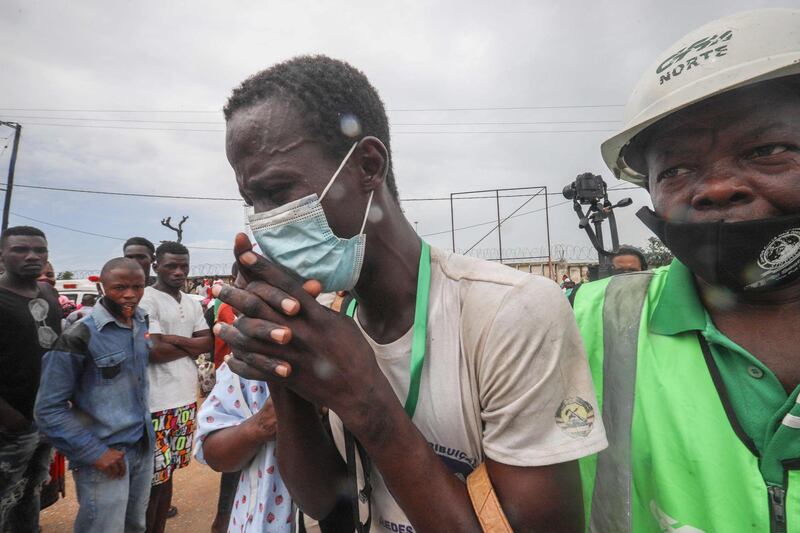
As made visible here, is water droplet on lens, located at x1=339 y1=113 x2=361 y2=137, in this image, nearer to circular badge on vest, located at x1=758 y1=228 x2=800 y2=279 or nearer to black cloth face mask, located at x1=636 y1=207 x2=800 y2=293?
black cloth face mask, located at x1=636 y1=207 x2=800 y2=293

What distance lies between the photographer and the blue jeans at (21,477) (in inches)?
130

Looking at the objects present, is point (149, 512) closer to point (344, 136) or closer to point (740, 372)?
point (344, 136)

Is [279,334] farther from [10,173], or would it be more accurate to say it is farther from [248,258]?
[10,173]

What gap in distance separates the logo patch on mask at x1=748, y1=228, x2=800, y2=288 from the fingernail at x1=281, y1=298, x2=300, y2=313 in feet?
4.00

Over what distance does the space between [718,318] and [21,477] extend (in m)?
4.62

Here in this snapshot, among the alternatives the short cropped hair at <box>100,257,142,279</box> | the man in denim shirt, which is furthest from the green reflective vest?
the short cropped hair at <box>100,257,142,279</box>

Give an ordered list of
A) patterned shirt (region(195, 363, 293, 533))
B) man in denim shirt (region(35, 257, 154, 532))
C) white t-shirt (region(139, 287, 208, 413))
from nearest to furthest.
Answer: patterned shirt (region(195, 363, 293, 533)) < man in denim shirt (region(35, 257, 154, 532)) < white t-shirt (region(139, 287, 208, 413))

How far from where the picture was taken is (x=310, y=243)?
4.53 ft

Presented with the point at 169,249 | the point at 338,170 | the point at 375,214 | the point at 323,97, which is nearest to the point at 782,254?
the point at 375,214

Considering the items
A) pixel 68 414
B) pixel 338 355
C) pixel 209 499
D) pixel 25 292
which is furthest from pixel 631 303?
pixel 209 499

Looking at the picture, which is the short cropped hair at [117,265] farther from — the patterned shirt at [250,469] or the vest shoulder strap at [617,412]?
the vest shoulder strap at [617,412]

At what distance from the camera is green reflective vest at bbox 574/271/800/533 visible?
113 centimetres

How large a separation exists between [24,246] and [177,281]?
1.29m

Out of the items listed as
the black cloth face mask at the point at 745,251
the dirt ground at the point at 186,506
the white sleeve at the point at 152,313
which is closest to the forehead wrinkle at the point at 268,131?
the black cloth face mask at the point at 745,251
